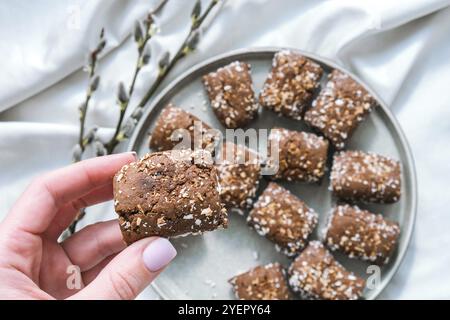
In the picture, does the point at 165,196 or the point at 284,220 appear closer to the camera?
the point at 165,196

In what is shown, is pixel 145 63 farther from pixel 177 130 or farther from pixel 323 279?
pixel 323 279

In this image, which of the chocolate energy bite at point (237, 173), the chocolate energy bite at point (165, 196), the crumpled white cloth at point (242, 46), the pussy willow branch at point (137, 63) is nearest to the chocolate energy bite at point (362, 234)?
the crumpled white cloth at point (242, 46)

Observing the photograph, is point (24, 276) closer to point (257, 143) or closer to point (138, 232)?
point (138, 232)

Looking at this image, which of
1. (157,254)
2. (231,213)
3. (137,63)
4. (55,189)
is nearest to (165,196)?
(157,254)

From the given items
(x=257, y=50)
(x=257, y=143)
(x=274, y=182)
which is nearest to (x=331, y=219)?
(x=274, y=182)

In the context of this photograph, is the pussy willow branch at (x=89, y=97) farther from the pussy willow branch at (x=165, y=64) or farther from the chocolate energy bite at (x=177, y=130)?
the chocolate energy bite at (x=177, y=130)
